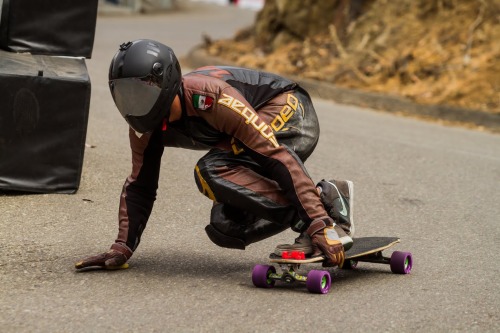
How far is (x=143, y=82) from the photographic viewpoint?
18.5 feet

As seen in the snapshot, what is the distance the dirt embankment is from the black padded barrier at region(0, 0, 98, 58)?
7.03 metres

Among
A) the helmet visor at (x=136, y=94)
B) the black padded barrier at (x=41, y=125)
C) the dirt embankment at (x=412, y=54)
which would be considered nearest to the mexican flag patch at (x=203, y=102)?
the helmet visor at (x=136, y=94)

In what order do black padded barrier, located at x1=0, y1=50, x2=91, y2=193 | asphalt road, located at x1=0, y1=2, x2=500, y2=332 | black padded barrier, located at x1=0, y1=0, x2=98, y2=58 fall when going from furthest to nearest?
black padded barrier, located at x1=0, y1=0, x2=98, y2=58, black padded barrier, located at x1=0, y1=50, x2=91, y2=193, asphalt road, located at x1=0, y1=2, x2=500, y2=332

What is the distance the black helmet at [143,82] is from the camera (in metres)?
Answer: 5.65

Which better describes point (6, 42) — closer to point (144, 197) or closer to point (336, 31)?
point (144, 197)

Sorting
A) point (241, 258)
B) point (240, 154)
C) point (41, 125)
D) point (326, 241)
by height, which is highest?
point (240, 154)

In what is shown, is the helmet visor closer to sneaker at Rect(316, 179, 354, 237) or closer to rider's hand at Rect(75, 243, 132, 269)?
rider's hand at Rect(75, 243, 132, 269)

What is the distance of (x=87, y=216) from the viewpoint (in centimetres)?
766

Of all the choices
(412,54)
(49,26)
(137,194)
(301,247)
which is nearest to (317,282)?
(301,247)

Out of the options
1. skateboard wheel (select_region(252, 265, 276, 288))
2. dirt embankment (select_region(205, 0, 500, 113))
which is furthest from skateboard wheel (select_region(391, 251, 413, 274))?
dirt embankment (select_region(205, 0, 500, 113))

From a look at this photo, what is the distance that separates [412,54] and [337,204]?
1011cm

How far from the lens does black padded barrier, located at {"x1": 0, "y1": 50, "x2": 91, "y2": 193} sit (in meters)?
7.88

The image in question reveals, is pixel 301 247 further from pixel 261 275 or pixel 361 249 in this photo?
pixel 361 249

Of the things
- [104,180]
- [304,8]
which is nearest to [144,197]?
[104,180]
